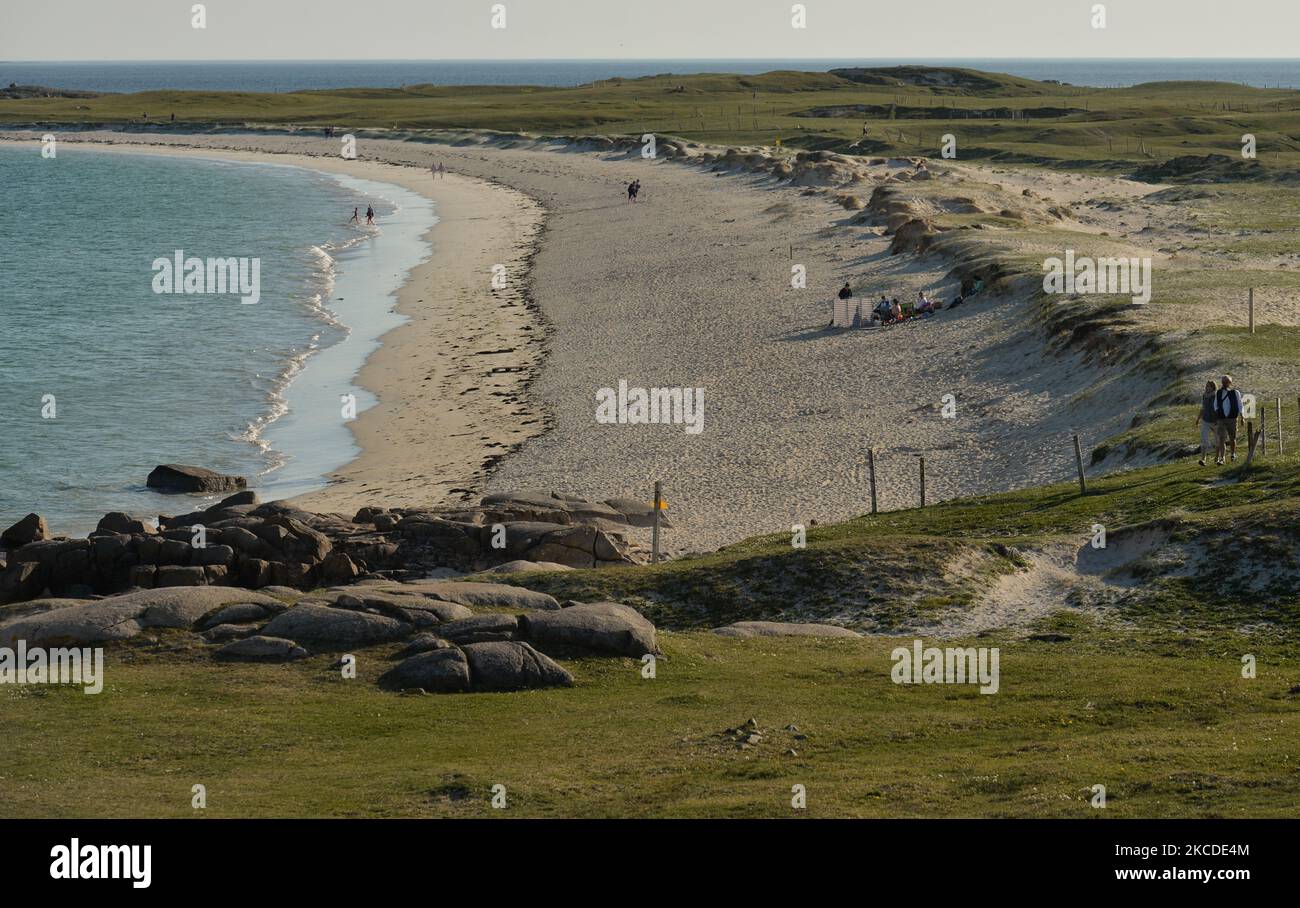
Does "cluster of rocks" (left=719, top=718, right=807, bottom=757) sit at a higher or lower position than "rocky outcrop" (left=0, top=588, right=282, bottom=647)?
lower

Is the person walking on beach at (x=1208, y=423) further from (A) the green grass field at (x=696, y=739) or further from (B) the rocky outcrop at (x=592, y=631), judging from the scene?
(B) the rocky outcrop at (x=592, y=631)

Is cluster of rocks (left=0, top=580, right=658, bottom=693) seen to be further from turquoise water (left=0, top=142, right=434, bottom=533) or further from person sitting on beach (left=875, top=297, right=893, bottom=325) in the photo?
person sitting on beach (left=875, top=297, right=893, bottom=325)

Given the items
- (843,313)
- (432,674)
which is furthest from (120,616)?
(843,313)

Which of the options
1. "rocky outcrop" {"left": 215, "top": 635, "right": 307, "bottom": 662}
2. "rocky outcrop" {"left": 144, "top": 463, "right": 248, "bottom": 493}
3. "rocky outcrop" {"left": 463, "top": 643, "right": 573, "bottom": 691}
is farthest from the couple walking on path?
"rocky outcrop" {"left": 144, "top": 463, "right": 248, "bottom": 493}

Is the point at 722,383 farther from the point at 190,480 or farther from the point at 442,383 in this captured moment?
the point at 190,480

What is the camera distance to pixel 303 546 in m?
30.6

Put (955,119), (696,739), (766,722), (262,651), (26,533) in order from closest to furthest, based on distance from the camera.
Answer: (696,739)
(766,722)
(262,651)
(26,533)
(955,119)

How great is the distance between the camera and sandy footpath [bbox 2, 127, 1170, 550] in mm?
38469

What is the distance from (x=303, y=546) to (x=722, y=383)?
868 inches

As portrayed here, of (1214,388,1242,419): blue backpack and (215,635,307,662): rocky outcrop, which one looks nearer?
(215,635,307,662): rocky outcrop

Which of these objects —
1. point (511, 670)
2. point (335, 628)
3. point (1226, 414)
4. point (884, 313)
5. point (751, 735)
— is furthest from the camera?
point (884, 313)

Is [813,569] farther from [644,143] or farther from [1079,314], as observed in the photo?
[644,143]

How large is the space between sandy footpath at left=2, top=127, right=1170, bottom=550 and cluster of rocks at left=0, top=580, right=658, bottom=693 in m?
10.2

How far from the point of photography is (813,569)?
27.2 meters
